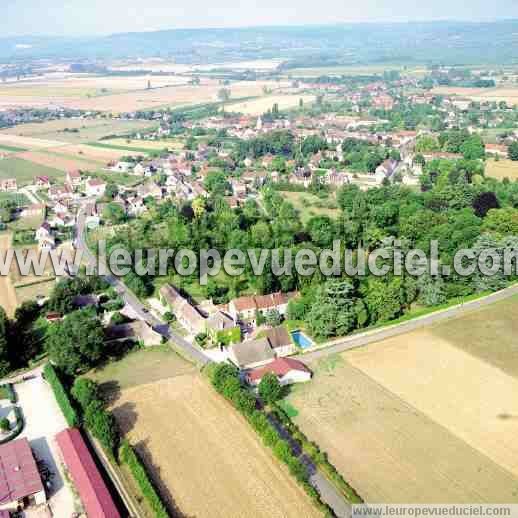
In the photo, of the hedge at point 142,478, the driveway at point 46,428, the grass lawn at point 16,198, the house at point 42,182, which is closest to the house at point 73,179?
the house at point 42,182

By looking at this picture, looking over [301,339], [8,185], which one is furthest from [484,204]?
[8,185]

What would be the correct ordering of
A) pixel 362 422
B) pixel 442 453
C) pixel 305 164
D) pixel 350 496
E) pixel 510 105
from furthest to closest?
pixel 510 105 < pixel 305 164 < pixel 362 422 < pixel 442 453 < pixel 350 496

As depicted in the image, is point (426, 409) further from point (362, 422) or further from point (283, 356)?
point (283, 356)

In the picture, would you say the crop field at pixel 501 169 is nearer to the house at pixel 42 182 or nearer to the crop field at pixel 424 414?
the crop field at pixel 424 414

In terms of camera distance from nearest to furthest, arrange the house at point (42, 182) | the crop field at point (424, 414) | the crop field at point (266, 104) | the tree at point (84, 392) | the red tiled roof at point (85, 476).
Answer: the red tiled roof at point (85, 476) < the crop field at point (424, 414) < the tree at point (84, 392) < the house at point (42, 182) < the crop field at point (266, 104)

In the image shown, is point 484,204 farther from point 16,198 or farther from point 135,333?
point 16,198

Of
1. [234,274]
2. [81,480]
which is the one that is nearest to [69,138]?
[234,274]
